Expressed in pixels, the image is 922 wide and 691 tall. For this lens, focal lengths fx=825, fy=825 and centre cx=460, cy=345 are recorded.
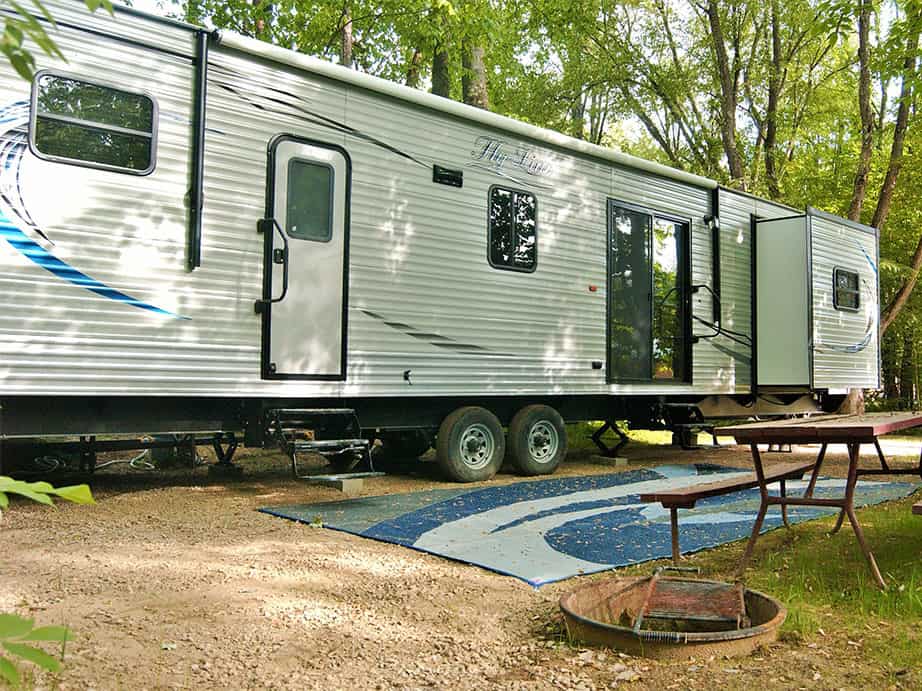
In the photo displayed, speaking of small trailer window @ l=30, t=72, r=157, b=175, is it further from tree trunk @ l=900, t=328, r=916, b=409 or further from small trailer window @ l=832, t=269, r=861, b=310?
tree trunk @ l=900, t=328, r=916, b=409

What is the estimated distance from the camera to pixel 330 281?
6570 mm

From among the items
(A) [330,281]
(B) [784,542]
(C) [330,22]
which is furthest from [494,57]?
(B) [784,542]

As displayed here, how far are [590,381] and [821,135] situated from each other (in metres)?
15.4

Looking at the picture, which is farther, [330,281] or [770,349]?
[770,349]

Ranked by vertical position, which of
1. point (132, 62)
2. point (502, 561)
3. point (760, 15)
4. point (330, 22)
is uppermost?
point (760, 15)

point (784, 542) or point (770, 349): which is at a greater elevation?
point (770, 349)

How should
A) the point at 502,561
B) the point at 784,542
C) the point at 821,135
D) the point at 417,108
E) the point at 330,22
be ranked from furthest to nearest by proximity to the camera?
the point at 821,135 < the point at 330,22 < the point at 417,108 < the point at 784,542 < the point at 502,561

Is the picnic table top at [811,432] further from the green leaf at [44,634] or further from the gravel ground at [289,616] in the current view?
the green leaf at [44,634]

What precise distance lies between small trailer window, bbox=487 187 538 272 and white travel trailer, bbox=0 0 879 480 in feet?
0.09

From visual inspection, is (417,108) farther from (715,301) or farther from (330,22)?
(330,22)

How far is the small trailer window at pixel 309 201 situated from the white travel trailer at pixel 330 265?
0.06ft

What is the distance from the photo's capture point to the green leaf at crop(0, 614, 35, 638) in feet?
3.94

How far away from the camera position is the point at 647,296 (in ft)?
30.1

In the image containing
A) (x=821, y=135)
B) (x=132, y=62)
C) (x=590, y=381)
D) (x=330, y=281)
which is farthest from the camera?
(x=821, y=135)
